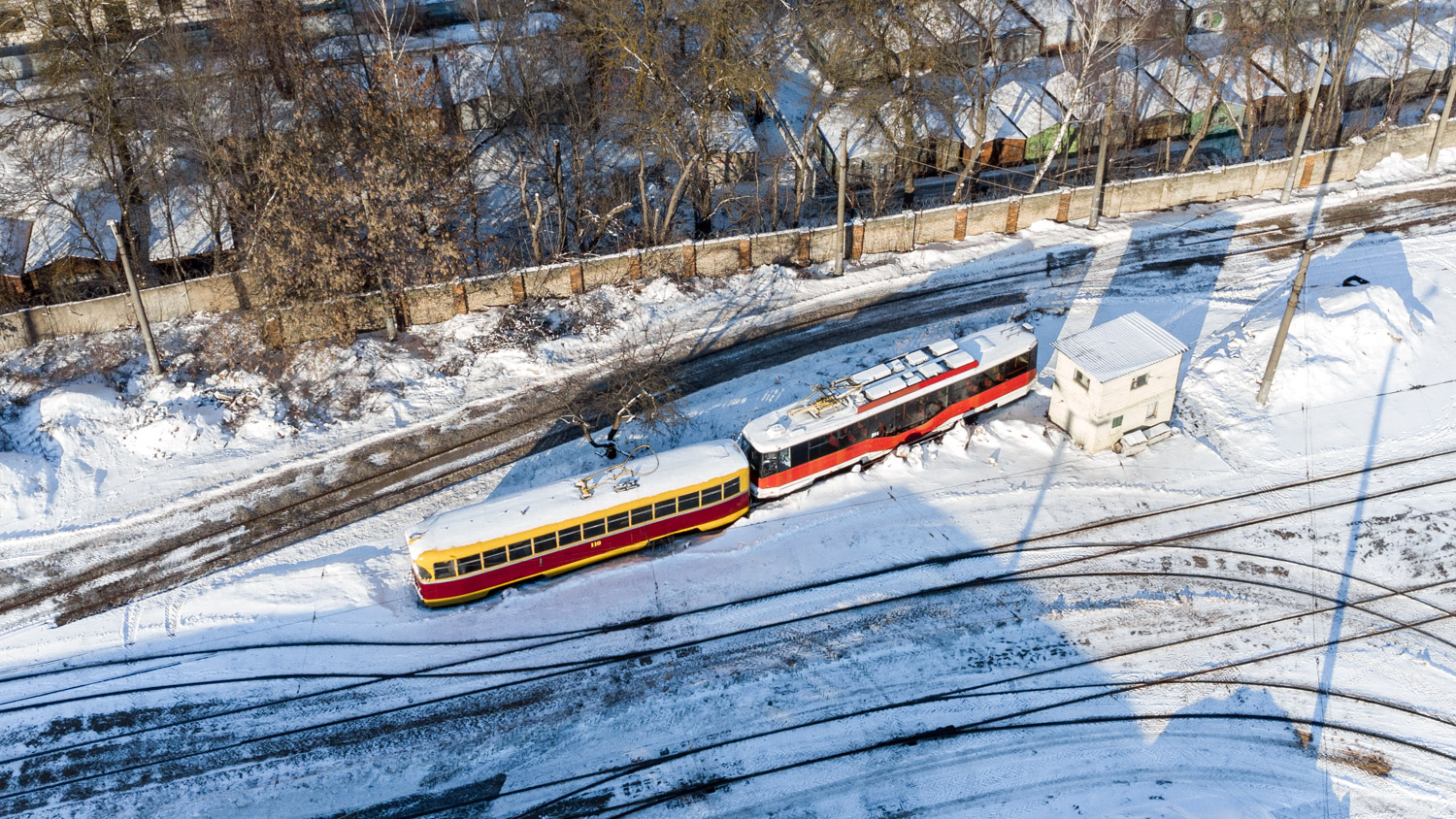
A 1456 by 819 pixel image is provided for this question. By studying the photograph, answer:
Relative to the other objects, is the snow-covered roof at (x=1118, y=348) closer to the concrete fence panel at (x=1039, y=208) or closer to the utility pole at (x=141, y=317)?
the concrete fence panel at (x=1039, y=208)

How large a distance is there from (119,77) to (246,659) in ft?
103

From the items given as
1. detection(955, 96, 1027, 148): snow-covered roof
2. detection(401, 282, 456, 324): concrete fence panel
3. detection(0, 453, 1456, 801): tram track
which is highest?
detection(955, 96, 1027, 148): snow-covered roof

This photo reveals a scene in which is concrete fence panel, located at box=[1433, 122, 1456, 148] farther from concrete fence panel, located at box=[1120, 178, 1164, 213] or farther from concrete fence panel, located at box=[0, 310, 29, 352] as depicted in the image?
concrete fence panel, located at box=[0, 310, 29, 352]

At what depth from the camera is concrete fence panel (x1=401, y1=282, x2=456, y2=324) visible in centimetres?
4378

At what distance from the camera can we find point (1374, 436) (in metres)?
37.0

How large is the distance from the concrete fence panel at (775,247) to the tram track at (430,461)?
153 inches

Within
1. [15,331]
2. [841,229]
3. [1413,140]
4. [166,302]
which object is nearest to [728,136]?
[841,229]

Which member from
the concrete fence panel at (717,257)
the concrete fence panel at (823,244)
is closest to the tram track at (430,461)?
the concrete fence panel at (823,244)

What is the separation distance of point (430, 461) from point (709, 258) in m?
15.5

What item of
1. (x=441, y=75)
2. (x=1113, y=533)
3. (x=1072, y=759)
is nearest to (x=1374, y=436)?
(x=1113, y=533)

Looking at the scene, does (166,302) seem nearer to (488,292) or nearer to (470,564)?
(488,292)

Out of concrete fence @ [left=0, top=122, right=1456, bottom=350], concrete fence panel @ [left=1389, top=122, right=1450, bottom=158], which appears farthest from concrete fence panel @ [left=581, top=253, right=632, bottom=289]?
concrete fence panel @ [left=1389, top=122, right=1450, bottom=158]

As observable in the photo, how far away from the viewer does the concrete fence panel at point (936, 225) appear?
48125 millimetres

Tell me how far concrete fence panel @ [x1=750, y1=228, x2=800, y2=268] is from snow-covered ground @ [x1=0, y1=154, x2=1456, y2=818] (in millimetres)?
8018
